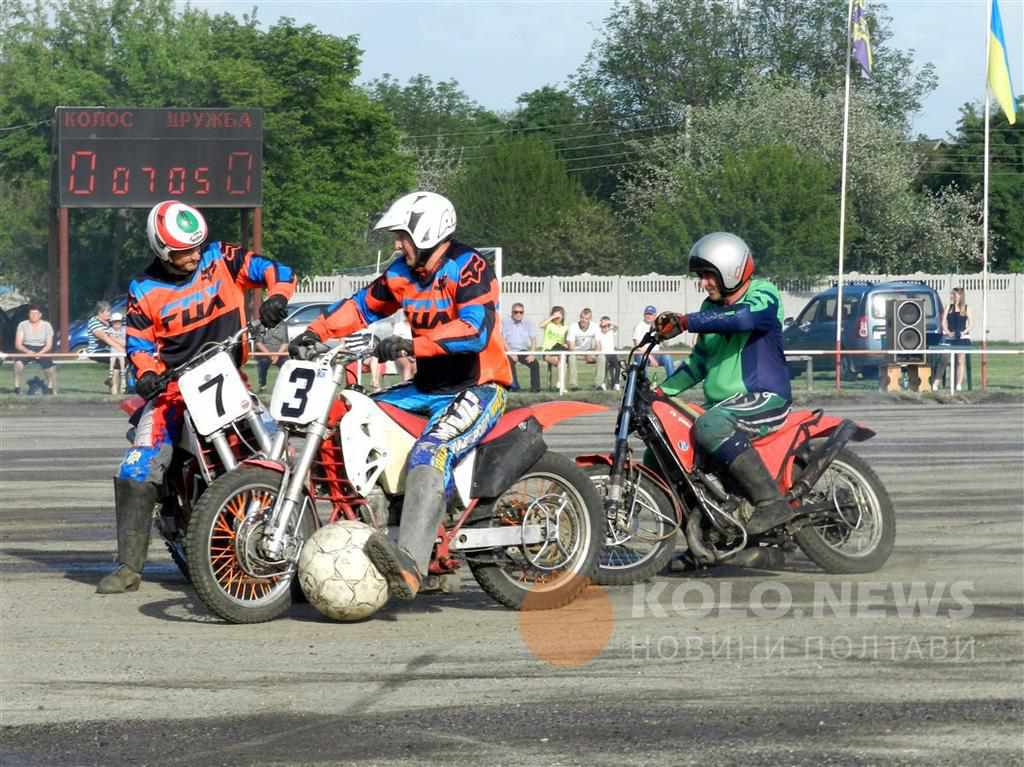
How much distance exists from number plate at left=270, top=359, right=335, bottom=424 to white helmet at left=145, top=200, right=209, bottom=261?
1389 mm

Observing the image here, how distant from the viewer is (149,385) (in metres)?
8.55

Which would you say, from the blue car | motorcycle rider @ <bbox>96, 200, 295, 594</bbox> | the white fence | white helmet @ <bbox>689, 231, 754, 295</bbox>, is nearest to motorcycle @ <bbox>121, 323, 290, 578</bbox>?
motorcycle rider @ <bbox>96, 200, 295, 594</bbox>

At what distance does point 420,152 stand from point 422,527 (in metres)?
88.5

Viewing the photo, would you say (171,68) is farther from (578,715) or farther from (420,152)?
(578,715)

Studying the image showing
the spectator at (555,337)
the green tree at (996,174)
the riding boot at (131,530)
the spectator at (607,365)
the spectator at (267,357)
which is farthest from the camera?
the green tree at (996,174)

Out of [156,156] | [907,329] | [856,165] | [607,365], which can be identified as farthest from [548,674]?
[856,165]

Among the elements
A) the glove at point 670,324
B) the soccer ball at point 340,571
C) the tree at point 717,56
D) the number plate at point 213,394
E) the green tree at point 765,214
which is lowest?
the soccer ball at point 340,571

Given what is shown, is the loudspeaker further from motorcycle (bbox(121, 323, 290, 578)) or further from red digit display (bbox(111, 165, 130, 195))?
motorcycle (bbox(121, 323, 290, 578))

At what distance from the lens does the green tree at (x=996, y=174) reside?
3044 inches

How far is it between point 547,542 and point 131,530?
2197mm

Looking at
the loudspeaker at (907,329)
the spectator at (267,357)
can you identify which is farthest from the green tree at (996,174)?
the spectator at (267,357)

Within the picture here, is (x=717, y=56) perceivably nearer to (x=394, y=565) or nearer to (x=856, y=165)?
(x=856, y=165)

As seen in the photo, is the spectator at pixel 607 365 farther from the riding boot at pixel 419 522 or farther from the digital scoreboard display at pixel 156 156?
the riding boot at pixel 419 522

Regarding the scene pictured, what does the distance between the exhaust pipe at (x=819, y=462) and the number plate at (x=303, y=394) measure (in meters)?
2.63
